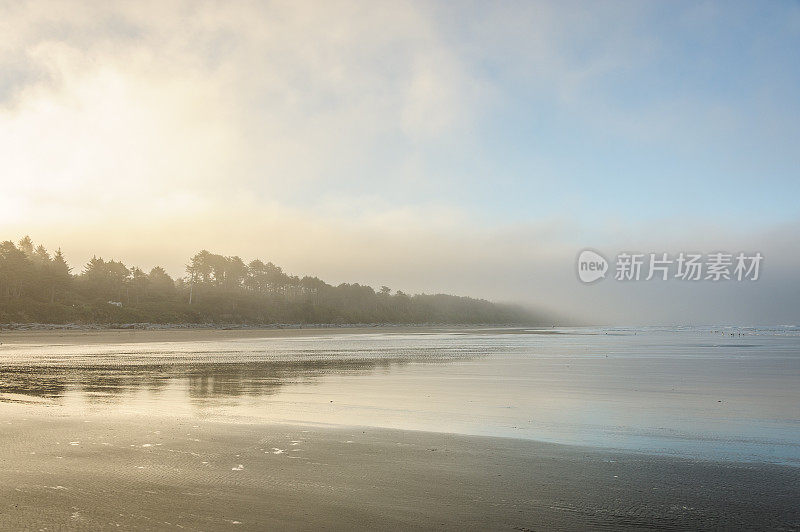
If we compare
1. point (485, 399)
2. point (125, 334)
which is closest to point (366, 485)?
point (485, 399)

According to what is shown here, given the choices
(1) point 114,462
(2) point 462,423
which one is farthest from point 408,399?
(1) point 114,462

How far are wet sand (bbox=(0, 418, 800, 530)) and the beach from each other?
3cm

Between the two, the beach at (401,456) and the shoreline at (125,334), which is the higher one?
the beach at (401,456)

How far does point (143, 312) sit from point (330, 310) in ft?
236

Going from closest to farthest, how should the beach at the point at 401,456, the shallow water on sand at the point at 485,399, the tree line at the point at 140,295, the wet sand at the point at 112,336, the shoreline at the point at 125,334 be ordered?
the beach at the point at 401,456, the shallow water on sand at the point at 485,399, the wet sand at the point at 112,336, the shoreline at the point at 125,334, the tree line at the point at 140,295

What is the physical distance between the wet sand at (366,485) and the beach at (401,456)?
0.11 ft

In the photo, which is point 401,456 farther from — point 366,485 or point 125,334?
point 125,334

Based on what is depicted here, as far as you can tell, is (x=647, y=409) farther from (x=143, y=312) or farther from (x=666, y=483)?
(x=143, y=312)

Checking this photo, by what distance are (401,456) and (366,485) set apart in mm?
1726

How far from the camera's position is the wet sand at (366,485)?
20.3 ft

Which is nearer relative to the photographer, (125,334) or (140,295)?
(125,334)

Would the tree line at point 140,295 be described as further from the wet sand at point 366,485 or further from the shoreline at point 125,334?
the wet sand at point 366,485

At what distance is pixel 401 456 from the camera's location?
915 centimetres

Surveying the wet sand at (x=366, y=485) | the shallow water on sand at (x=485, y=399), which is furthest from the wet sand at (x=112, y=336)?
the wet sand at (x=366, y=485)
